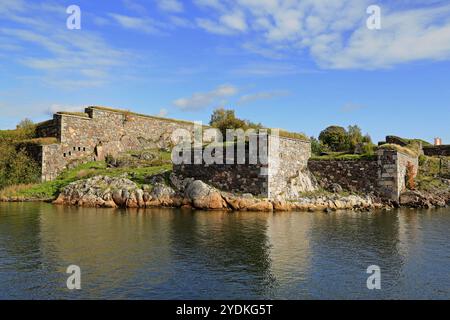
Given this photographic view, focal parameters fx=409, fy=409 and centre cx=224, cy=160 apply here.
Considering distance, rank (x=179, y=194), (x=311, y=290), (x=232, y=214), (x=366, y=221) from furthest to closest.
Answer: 1. (x=179, y=194)
2. (x=232, y=214)
3. (x=366, y=221)
4. (x=311, y=290)

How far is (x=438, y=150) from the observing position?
56.5 metres

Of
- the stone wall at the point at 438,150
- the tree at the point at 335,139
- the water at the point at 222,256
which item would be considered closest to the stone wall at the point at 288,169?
the water at the point at 222,256

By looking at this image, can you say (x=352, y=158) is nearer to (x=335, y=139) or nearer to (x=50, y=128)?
(x=335, y=139)

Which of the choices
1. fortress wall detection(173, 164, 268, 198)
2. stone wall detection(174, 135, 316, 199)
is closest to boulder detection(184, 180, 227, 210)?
fortress wall detection(173, 164, 268, 198)

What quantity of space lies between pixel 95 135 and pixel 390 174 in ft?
115

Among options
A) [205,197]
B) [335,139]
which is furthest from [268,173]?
A: [335,139]

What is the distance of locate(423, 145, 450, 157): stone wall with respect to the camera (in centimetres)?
5534

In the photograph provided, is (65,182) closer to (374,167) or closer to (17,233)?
(17,233)

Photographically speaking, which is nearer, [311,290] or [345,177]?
[311,290]

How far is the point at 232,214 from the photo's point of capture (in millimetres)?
31781

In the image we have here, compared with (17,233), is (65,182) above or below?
above

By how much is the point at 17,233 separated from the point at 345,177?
2928cm
